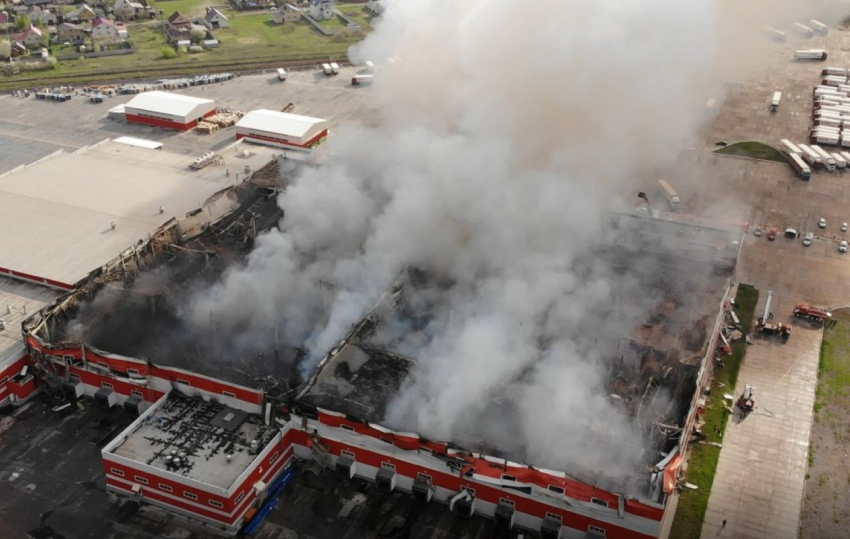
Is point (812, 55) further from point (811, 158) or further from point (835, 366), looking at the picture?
point (835, 366)

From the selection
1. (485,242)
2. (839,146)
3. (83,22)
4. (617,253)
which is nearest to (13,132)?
(83,22)

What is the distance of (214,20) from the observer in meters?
84.2

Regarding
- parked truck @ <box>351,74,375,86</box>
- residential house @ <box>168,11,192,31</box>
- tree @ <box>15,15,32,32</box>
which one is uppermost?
residential house @ <box>168,11,192,31</box>

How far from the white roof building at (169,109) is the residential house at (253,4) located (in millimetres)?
38193

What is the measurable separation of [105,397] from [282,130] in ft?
84.5

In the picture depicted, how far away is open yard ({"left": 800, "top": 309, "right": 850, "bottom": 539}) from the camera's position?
26.1 m

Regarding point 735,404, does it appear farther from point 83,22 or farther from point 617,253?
point 83,22

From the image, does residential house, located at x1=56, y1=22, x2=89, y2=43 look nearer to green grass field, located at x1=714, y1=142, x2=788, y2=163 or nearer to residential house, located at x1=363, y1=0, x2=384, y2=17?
residential house, located at x1=363, y1=0, x2=384, y2=17

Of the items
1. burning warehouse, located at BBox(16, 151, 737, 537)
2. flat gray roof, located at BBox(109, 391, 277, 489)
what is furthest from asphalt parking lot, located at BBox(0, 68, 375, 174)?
flat gray roof, located at BBox(109, 391, 277, 489)

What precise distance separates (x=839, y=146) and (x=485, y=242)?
114ft

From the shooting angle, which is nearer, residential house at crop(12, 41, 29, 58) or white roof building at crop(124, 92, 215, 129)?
white roof building at crop(124, 92, 215, 129)

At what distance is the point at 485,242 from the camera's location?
107 ft

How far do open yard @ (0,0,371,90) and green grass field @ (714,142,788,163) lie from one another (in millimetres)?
35302

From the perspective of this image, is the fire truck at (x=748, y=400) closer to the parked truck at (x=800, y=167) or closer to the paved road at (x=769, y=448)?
the paved road at (x=769, y=448)
